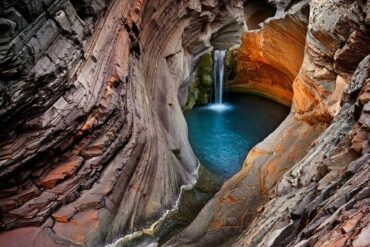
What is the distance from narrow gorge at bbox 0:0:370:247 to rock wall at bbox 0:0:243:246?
0.03 meters

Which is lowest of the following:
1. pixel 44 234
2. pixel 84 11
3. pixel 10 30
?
pixel 44 234

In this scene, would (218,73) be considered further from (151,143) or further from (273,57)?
(151,143)

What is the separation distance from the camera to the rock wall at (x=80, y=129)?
7895 millimetres

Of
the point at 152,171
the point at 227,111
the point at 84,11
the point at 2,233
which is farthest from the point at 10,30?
the point at 227,111

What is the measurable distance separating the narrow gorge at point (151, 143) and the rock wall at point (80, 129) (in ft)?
0.10

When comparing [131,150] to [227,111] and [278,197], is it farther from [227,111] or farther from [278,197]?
[227,111]

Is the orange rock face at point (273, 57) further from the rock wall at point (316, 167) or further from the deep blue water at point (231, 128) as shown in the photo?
the rock wall at point (316, 167)

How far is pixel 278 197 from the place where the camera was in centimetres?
820

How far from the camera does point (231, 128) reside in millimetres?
18531

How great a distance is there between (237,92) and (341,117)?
1556 centimetres

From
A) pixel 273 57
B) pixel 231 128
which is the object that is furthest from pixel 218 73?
pixel 231 128

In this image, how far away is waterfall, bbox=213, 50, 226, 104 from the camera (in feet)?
71.1

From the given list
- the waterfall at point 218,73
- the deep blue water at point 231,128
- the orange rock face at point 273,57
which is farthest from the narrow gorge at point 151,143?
the waterfall at point 218,73

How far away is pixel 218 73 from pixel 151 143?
36.7 feet
